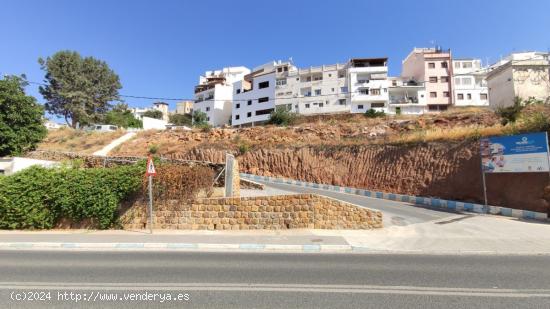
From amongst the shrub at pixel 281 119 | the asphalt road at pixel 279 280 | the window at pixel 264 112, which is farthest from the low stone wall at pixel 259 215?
the window at pixel 264 112

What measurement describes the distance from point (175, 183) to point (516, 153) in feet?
49.8

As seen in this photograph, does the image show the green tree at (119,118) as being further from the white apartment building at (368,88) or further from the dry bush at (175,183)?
the dry bush at (175,183)

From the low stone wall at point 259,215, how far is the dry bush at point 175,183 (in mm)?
325

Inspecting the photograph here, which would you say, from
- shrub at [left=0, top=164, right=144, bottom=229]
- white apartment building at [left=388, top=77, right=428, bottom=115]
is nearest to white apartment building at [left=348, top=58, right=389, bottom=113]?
white apartment building at [left=388, top=77, right=428, bottom=115]

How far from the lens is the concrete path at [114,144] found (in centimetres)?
3578

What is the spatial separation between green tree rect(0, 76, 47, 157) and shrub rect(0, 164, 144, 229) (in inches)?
495

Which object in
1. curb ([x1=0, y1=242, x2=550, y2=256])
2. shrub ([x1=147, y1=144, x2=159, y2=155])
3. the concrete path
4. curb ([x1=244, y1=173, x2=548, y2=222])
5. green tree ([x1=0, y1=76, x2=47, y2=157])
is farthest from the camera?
the concrete path

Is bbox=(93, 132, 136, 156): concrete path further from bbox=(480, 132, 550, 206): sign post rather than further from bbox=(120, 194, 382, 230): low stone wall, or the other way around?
bbox=(480, 132, 550, 206): sign post

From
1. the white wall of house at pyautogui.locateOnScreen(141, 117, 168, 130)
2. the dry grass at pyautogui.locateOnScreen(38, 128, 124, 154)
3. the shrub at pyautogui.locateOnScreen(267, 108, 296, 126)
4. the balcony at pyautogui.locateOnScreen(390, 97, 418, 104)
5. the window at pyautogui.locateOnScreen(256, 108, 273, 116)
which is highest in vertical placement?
the balcony at pyautogui.locateOnScreen(390, 97, 418, 104)

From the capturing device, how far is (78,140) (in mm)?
40531

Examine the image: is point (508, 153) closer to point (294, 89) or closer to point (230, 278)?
point (230, 278)

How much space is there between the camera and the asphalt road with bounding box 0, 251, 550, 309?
15.1ft

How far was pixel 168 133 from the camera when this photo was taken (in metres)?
39.8

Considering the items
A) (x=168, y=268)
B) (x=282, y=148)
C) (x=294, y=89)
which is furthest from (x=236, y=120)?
(x=168, y=268)
